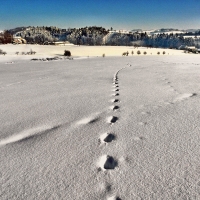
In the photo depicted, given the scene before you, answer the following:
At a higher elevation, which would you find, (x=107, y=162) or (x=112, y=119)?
(x=107, y=162)

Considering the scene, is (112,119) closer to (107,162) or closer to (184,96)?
(107,162)

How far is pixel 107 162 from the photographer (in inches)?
88.7

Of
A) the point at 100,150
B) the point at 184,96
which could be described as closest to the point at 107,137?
the point at 100,150

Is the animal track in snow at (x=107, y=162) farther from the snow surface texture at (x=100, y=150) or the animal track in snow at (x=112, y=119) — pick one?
the animal track in snow at (x=112, y=119)

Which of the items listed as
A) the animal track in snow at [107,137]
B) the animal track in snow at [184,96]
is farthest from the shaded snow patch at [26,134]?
the animal track in snow at [184,96]

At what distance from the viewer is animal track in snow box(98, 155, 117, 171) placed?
84.7 inches

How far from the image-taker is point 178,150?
8.04 ft

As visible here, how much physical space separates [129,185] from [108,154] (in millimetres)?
575

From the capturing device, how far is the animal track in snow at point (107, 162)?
2150 mm

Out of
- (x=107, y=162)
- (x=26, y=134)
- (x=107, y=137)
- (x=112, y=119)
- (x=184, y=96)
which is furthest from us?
(x=184, y=96)

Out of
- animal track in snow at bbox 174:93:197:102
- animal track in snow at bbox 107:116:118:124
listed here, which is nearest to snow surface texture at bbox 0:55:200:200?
animal track in snow at bbox 107:116:118:124

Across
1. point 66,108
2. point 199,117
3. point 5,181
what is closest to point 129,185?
point 5,181

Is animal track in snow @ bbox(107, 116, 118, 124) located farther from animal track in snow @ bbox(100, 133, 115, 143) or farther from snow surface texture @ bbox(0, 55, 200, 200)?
animal track in snow @ bbox(100, 133, 115, 143)

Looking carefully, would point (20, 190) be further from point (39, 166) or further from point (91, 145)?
point (91, 145)
